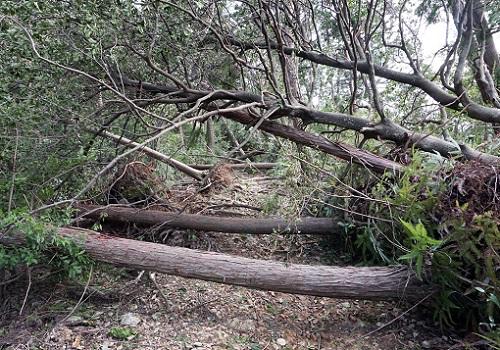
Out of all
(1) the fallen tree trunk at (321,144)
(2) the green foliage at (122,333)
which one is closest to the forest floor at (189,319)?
(2) the green foliage at (122,333)

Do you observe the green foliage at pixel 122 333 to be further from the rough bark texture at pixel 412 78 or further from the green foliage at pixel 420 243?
the rough bark texture at pixel 412 78

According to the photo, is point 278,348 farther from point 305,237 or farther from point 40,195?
point 40,195

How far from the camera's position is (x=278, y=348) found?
2.96 meters

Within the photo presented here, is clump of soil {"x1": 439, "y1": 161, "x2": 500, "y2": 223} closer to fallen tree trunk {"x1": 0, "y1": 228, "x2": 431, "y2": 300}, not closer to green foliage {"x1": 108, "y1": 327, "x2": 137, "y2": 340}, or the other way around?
fallen tree trunk {"x1": 0, "y1": 228, "x2": 431, "y2": 300}

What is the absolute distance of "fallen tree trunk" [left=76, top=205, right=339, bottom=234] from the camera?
407 cm

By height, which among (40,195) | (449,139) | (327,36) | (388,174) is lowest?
(40,195)

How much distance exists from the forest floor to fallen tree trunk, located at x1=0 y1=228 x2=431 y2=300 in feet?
0.86

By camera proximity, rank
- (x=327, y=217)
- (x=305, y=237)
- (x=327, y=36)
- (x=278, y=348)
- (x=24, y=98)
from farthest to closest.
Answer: (x=327, y=36), (x=305, y=237), (x=327, y=217), (x=24, y=98), (x=278, y=348)

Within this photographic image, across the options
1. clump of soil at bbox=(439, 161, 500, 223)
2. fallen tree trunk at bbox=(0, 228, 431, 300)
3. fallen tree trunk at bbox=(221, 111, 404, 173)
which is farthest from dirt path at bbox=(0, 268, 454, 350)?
fallen tree trunk at bbox=(221, 111, 404, 173)

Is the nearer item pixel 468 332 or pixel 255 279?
pixel 468 332

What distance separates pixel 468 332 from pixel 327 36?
16.0 ft

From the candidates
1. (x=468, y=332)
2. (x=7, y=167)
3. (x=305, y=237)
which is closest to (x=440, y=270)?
(x=468, y=332)

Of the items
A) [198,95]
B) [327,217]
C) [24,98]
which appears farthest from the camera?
[327,217]

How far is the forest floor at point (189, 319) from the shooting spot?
2988 mm
